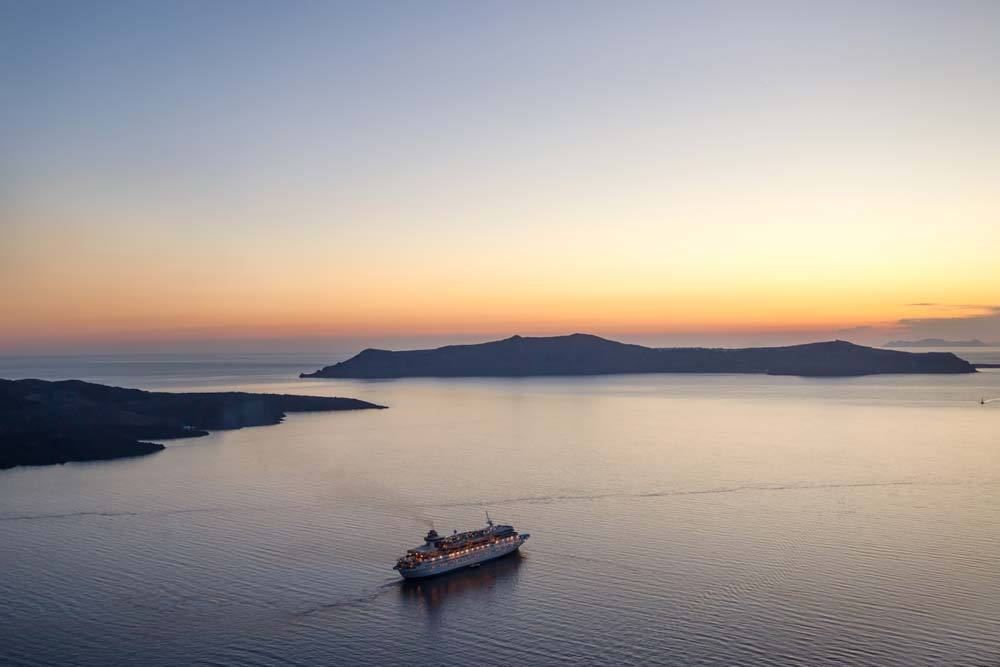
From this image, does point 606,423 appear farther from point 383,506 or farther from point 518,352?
point 518,352

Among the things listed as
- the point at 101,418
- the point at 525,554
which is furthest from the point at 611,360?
the point at 525,554

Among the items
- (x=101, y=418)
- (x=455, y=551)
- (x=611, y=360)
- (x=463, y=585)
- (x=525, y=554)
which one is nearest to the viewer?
(x=463, y=585)

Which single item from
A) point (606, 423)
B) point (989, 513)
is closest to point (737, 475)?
point (989, 513)

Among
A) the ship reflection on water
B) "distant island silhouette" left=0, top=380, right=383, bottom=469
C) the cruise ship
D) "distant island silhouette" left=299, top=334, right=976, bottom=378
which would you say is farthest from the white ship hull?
"distant island silhouette" left=299, top=334, right=976, bottom=378

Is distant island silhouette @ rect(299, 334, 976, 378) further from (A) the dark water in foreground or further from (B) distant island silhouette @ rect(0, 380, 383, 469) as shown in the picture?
(A) the dark water in foreground

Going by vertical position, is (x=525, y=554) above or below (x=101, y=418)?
below

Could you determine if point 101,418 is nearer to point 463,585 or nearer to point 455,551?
point 455,551

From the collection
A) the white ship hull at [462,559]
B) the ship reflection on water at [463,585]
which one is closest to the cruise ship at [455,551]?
the white ship hull at [462,559]
